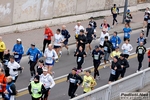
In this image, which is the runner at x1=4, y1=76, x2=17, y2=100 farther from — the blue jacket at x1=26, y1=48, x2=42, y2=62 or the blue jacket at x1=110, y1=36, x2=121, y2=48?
the blue jacket at x1=110, y1=36, x2=121, y2=48

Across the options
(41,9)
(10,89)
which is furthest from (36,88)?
(41,9)

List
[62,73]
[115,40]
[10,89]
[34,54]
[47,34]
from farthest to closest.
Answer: [47,34] → [115,40] → [62,73] → [34,54] → [10,89]

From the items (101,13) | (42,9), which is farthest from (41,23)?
(101,13)

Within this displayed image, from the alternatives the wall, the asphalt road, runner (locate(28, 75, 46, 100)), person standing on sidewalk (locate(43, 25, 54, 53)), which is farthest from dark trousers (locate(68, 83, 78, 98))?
the wall

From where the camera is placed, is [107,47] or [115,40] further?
[115,40]

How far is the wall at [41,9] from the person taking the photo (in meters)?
24.8

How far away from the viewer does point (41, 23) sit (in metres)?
27.2

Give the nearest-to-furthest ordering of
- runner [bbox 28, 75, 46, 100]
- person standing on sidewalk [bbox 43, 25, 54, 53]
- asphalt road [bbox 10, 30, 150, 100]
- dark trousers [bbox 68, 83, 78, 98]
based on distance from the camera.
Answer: runner [bbox 28, 75, 46, 100] < dark trousers [bbox 68, 83, 78, 98] < asphalt road [bbox 10, 30, 150, 100] < person standing on sidewalk [bbox 43, 25, 54, 53]

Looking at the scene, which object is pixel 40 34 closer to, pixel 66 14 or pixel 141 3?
pixel 66 14

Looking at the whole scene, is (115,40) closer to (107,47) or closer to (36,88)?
(107,47)

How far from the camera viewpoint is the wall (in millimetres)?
24797

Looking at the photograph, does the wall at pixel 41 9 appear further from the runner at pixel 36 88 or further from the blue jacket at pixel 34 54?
the runner at pixel 36 88

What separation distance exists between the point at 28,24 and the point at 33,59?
9.89 meters

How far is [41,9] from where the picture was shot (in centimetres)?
2734
